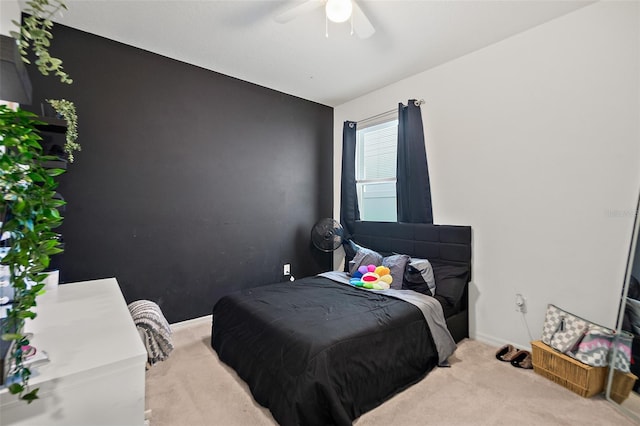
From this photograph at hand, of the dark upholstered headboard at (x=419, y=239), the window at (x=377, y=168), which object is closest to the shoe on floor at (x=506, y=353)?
the dark upholstered headboard at (x=419, y=239)

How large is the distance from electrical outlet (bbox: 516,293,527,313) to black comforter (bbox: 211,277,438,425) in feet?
2.89

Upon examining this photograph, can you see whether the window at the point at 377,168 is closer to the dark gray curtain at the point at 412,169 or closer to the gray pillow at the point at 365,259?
the dark gray curtain at the point at 412,169

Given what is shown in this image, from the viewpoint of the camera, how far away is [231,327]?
7.48ft

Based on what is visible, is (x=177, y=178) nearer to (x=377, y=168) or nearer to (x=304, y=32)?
(x=304, y=32)

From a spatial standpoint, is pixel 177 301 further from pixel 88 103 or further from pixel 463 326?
pixel 463 326

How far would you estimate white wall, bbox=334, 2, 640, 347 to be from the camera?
202 centimetres

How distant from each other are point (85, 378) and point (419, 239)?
2.85 meters

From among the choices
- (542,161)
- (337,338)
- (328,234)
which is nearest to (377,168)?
(328,234)

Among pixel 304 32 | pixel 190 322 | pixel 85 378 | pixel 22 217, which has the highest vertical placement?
pixel 304 32

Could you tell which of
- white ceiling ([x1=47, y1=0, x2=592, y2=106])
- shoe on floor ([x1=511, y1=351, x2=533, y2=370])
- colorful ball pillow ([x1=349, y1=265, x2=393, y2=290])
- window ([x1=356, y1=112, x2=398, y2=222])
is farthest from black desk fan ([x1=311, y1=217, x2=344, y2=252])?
shoe on floor ([x1=511, y1=351, x2=533, y2=370])

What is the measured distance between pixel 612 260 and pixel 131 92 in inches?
158

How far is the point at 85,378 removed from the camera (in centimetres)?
85

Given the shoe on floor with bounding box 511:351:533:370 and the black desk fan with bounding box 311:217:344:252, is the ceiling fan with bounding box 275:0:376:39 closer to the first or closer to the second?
the black desk fan with bounding box 311:217:344:252

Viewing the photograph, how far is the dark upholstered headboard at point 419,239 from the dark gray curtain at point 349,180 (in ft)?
0.57
